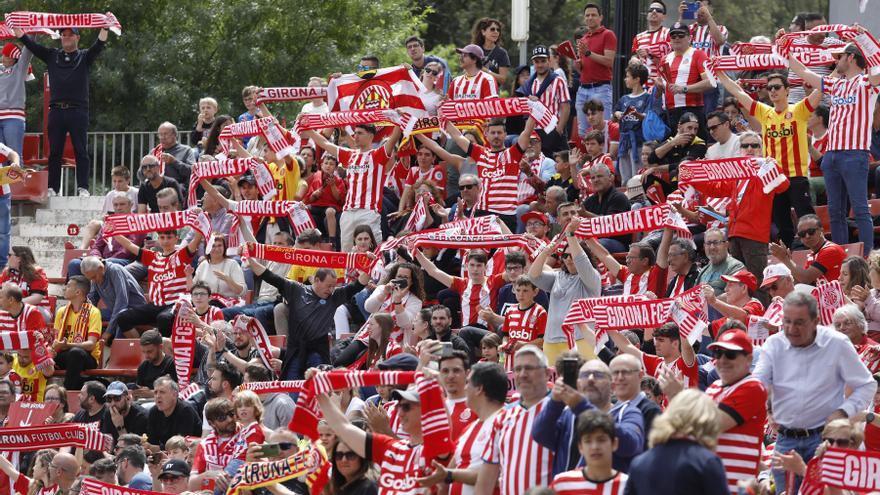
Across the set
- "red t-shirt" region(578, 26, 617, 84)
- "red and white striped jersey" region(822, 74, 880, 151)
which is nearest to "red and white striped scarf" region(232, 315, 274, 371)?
"red and white striped jersey" region(822, 74, 880, 151)

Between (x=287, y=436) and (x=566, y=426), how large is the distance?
2263mm

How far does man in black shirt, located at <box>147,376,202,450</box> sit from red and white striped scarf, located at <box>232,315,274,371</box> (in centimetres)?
101

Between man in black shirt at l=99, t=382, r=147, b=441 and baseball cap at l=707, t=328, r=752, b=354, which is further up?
baseball cap at l=707, t=328, r=752, b=354

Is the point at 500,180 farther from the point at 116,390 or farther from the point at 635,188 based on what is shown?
the point at 116,390

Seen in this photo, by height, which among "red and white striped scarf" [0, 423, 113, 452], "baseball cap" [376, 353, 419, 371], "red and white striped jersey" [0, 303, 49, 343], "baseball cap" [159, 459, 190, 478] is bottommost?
"baseball cap" [159, 459, 190, 478]

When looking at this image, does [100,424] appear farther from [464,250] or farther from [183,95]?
[183,95]

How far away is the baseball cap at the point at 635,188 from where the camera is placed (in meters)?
17.5

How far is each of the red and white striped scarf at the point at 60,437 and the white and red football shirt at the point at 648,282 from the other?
4.38 meters

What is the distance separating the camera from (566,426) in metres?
8.67

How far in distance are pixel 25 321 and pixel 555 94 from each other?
261 inches

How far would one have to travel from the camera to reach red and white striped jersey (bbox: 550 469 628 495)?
8.16 meters

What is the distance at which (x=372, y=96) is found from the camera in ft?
64.4

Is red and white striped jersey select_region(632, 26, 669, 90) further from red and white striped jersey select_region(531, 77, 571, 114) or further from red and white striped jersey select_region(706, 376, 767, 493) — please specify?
red and white striped jersey select_region(706, 376, 767, 493)

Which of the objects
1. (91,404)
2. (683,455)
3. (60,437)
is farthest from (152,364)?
(683,455)
